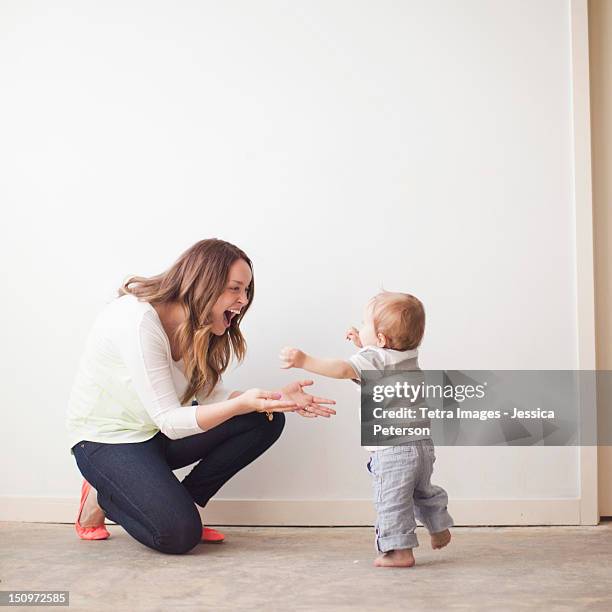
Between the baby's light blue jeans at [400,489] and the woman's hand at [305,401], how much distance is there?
197 millimetres

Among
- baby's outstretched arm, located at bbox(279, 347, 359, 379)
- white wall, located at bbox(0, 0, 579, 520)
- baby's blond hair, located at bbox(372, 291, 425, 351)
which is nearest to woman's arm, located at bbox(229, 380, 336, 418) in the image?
baby's outstretched arm, located at bbox(279, 347, 359, 379)

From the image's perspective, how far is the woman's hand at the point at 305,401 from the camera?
2086 millimetres

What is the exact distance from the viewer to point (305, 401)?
83.4 inches

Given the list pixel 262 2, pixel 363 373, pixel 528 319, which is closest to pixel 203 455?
pixel 363 373

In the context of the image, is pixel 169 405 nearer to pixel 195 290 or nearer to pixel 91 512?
pixel 195 290

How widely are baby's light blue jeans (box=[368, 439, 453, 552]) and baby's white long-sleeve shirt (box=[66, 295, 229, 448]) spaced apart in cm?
51

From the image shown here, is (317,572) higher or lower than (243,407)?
lower

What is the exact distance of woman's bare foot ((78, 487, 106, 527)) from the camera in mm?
2273

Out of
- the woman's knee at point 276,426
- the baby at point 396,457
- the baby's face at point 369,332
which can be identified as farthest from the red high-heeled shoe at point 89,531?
the baby's face at point 369,332

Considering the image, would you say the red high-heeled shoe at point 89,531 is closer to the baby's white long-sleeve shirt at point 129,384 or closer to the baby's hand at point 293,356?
the baby's white long-sleeve shirt at point 129,384

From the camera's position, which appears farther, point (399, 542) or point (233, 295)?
point (233, 295)

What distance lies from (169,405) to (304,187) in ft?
2.89

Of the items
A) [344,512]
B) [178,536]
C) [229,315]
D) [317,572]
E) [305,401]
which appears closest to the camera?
[317,572]
